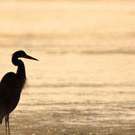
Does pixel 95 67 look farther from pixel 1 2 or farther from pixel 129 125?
pixel 1 2

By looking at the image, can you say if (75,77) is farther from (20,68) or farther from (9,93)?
(9,93)

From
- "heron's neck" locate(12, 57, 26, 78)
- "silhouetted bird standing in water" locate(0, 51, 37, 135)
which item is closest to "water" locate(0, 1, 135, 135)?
"silhouetted bird standing in water" locate(0, 51, 37, 135)

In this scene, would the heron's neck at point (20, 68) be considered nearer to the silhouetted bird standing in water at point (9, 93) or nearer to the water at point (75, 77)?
the silhouetted bird standing in water at point (9, 93)

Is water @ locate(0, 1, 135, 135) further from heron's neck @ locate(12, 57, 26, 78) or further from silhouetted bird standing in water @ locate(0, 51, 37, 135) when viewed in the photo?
heron's neck @ locate(12, 57, 26, 78)

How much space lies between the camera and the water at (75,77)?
16.4 metres

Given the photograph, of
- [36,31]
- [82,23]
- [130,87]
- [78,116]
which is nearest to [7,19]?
[82,23]

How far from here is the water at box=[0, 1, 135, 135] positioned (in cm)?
1641

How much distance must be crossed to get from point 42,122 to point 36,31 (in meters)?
28.7

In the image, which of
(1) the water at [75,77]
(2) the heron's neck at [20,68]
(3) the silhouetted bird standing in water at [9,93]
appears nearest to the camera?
(3) the silhouetted bird standing in water at [9,93]

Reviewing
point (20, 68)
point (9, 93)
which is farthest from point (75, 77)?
point (9, 93)

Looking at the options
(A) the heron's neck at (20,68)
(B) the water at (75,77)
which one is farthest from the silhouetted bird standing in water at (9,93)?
(B) the water at (75,77)

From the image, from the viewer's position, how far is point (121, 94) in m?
20.1

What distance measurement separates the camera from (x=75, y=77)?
2378 centimetres

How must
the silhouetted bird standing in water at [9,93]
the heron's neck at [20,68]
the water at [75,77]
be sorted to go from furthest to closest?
the water at [75,77], the heron's neck at [20,68], the silhouetted bird standing in water at [9,93]
